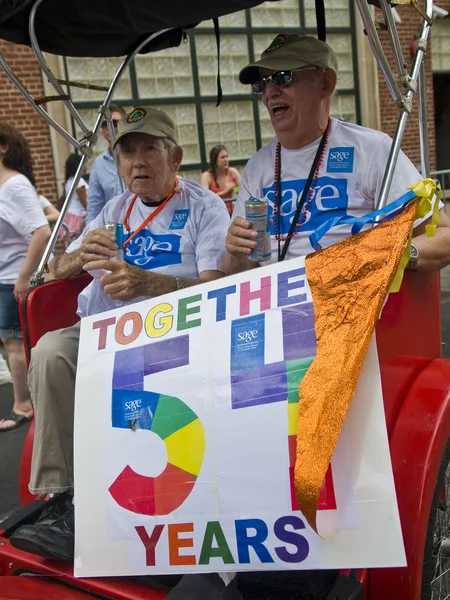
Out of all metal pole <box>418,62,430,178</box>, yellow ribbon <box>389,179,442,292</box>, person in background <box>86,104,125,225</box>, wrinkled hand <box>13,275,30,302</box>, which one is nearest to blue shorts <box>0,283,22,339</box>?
wrinkled hand <box>13,275,30,302</box>

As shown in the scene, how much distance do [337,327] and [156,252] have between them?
144 centimetres

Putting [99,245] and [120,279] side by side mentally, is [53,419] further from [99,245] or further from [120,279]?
[99,245]

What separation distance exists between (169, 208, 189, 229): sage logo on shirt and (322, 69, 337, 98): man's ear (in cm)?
83

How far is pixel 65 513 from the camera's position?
2.38 metres

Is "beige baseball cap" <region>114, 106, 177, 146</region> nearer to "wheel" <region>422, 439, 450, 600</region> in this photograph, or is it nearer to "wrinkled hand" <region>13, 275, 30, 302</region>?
"wheel" <region>422, 439, 450, 600</region>

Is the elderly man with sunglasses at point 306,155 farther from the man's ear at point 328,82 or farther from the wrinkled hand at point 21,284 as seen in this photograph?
the wrinkled hand at point 21,284

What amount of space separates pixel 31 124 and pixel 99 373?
27.3ft

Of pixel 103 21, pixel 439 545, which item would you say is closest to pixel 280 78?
pixel 103 21

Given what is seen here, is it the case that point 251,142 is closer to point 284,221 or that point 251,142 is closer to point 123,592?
point 284,221

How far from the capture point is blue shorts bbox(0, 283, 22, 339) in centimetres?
496

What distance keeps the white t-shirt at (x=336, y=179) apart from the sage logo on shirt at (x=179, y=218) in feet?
0.98

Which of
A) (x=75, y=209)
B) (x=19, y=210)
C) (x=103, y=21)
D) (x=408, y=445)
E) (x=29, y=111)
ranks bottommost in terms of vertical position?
(x=408, y=445)

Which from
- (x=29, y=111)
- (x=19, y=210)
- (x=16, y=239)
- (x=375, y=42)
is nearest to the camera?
(x=375, y=42)

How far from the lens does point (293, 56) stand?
2.71 metres
